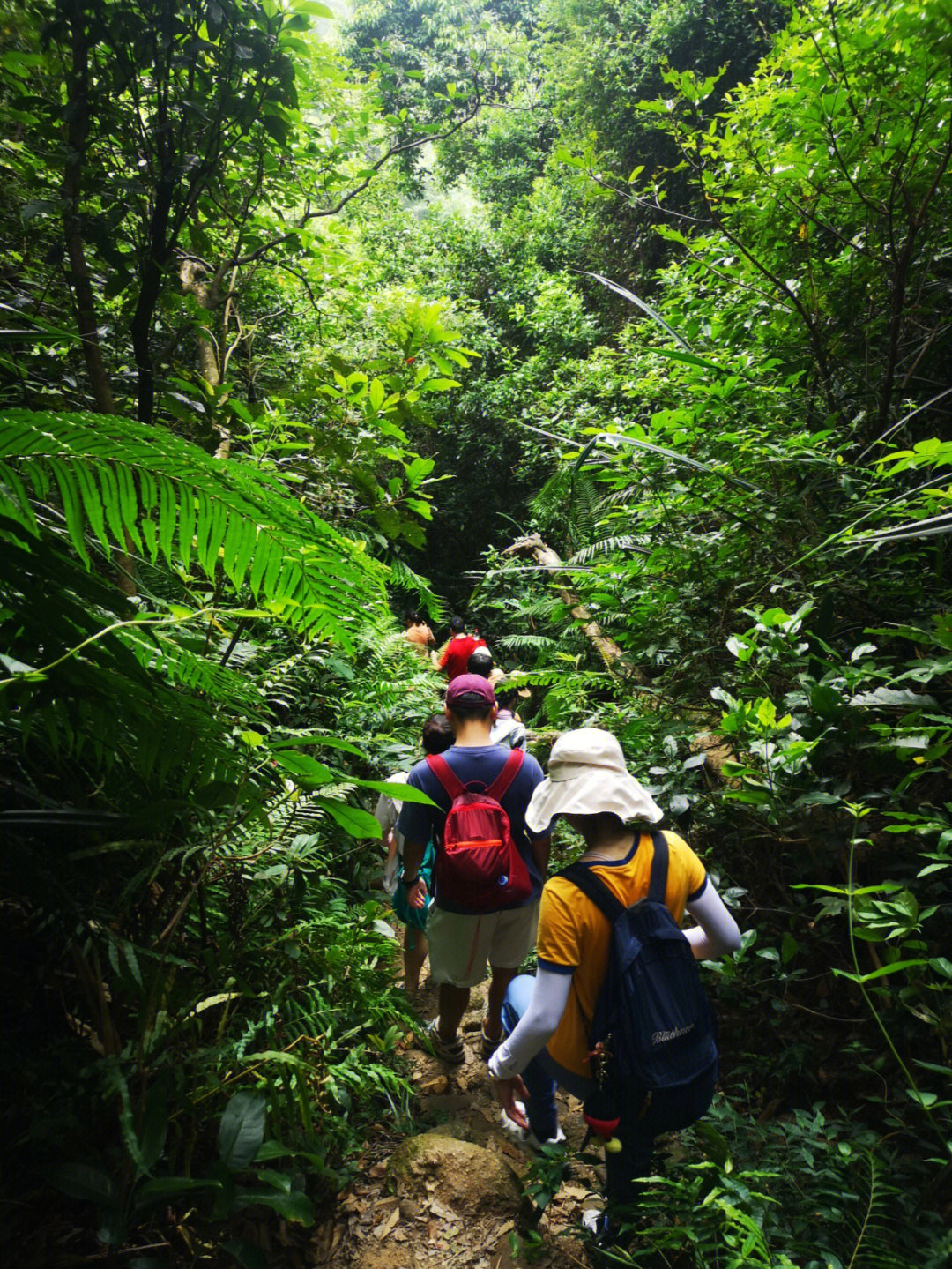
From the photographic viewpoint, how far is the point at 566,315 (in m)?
8.89

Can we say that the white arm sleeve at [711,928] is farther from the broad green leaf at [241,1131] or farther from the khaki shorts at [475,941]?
the broad green leaf at [241,1131]

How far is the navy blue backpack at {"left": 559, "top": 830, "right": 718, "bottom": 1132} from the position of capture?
1.40 m

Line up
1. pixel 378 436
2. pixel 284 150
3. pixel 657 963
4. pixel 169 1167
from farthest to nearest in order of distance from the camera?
pixel 378 436 → pixel 284 150 → pixel 657 963 → pixel 169 1167

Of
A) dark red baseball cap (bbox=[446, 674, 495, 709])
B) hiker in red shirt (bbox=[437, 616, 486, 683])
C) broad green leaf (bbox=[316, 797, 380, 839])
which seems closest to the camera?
broad green leaf (bbox=[316, 797, 380, 839])

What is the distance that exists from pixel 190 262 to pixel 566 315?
6654 millimetres

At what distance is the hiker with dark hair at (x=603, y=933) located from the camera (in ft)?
4.83

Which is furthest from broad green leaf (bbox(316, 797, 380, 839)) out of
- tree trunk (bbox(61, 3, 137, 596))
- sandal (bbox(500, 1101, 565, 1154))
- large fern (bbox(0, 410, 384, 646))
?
sandal (bbox(500, 1101, 565, 1154))

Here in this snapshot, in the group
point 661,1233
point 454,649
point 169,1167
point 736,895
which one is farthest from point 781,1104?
point 454,649

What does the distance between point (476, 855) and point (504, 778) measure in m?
0.32

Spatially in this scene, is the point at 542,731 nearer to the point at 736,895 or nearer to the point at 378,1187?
the point at 736,895

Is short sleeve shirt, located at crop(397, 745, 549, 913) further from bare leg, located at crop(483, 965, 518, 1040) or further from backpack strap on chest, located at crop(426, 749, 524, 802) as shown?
bare leg, located at crop(483, 965, 518, 1040)

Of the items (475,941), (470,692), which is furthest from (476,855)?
(470,692)

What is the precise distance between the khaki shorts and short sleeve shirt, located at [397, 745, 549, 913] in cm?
9

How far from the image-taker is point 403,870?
2.50 m
